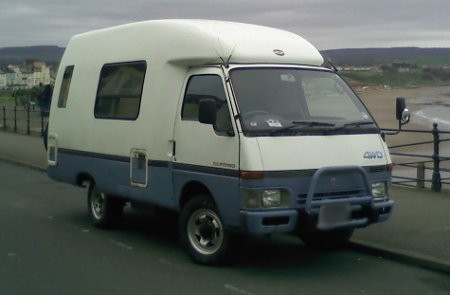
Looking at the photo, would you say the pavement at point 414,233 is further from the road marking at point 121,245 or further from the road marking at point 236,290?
the road marking at point 121,245

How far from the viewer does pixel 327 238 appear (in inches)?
311

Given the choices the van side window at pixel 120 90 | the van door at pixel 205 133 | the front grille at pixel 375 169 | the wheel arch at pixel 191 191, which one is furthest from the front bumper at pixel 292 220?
the van side window at pixel 120 90

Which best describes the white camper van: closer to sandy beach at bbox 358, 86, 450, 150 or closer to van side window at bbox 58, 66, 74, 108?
van side window at bbox 58, 66, 74, 108

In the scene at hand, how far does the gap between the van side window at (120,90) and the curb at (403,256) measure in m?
A: 3.05

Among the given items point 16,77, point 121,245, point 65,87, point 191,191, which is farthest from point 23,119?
point 191,191

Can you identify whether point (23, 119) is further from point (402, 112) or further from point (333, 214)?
point (333, 214)

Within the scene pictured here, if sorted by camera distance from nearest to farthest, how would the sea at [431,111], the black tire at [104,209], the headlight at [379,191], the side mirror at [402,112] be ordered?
the headlight at [379,191]
the side mirror at [402,112]
the black tire at [104,209]
the sea at [431,111]

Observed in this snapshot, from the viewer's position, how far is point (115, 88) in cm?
875

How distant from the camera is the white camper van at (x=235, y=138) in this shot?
6.53 meters

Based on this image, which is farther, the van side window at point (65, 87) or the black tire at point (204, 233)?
the van side window at point (65, 87)

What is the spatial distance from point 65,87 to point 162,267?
388 cm

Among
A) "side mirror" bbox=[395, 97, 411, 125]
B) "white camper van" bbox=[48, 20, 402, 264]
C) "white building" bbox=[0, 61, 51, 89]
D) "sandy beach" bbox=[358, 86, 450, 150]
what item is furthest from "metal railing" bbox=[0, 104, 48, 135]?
"side mirror" bbox=[395, 97, 411, 125]

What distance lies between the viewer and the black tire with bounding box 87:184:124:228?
361 inches

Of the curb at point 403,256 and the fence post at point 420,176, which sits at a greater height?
the fence post at point 420,176
